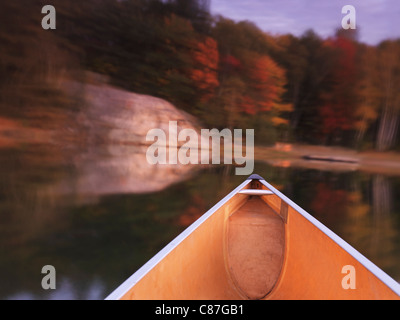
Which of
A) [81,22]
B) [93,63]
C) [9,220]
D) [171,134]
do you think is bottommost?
[9,220]

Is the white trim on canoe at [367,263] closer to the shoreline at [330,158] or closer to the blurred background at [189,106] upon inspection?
the blurred background at [189,106]

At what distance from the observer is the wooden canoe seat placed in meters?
1.14

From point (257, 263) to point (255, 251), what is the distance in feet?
0.17

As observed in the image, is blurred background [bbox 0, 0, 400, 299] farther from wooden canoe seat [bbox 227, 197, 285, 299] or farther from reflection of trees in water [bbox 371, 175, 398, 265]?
wooden canoe seat [bbox 227, 197, 285, 299]

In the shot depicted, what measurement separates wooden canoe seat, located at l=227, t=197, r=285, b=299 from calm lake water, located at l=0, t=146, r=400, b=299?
98.4 inches

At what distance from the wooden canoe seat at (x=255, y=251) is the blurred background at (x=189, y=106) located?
3.83m

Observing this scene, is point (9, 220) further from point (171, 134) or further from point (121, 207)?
point (171, 134)

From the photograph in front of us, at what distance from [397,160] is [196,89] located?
170 inches

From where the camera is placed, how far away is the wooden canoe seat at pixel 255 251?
1.14m

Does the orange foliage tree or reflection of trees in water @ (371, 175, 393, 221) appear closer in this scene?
reflection of trees in water @ (371, 175, 393, 221)

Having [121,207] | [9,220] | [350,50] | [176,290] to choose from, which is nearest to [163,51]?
[121,207]

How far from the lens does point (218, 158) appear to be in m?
6.20

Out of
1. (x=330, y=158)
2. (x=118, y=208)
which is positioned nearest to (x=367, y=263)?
(x=118, y=208)

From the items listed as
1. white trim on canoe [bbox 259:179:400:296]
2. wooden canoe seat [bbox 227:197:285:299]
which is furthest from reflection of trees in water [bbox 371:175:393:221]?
white trim on canoe [bbox 259:179:400:296]
